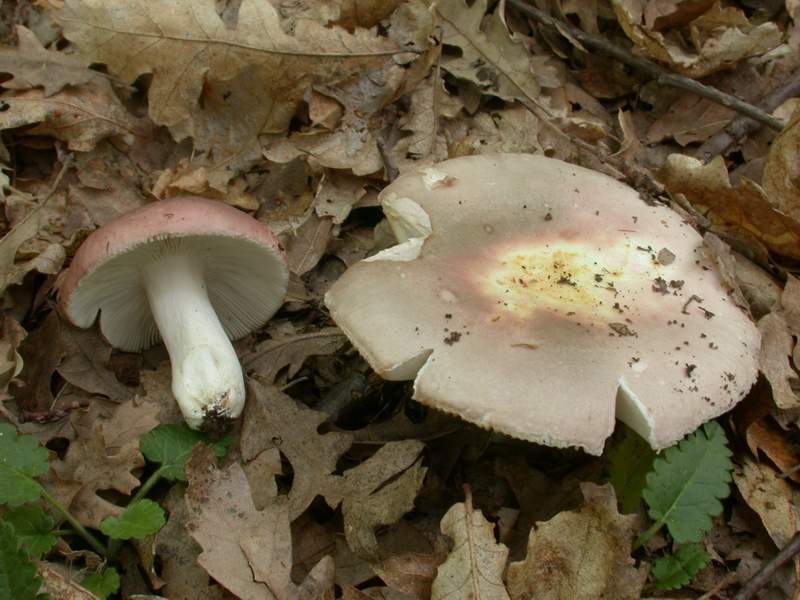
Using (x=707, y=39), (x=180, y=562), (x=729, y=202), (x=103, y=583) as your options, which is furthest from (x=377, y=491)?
(x=707, y=39)

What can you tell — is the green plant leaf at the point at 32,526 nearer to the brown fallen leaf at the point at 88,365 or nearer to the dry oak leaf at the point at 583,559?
the brown fallen leaf at the point at 88,365

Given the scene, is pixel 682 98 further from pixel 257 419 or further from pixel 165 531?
pixel 165 531

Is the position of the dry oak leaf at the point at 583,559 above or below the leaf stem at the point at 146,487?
above

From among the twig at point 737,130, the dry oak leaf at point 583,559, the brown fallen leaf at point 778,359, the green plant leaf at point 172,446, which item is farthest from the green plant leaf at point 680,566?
the twig at point 737,130

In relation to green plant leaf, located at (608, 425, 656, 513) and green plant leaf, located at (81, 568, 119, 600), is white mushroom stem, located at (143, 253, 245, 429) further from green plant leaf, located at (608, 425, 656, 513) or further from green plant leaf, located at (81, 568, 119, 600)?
green plant leaf, located at (608, 425, 656, 513)

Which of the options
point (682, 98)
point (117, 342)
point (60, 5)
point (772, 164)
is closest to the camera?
point (117, 342)

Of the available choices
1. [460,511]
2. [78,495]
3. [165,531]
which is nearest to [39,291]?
[78,495]

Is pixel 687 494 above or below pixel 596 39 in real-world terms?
below
